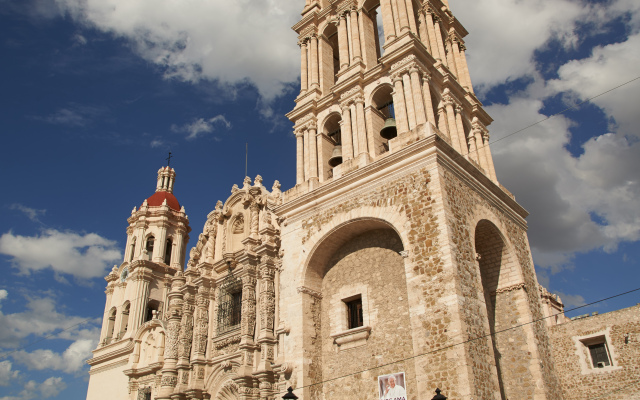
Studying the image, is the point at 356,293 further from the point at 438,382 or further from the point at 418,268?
the point at 438,382

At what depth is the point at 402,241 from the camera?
42.2 feet

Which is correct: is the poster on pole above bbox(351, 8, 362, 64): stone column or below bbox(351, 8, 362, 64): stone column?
below

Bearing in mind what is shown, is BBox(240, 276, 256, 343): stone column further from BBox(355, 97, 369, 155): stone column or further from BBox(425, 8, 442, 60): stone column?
BBox(425, 8, 442, 60): stone column

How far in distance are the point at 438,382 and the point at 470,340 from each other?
3.71 ft

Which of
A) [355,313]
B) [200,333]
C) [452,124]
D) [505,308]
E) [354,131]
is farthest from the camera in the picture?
[200,333]

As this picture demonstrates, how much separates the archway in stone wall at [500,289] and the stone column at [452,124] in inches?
102

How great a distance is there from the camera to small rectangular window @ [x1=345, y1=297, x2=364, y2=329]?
554 inches

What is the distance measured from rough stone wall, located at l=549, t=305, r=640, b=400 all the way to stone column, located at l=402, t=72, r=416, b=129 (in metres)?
7.15

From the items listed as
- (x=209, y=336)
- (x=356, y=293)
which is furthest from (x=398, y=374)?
(x=209, y=336)

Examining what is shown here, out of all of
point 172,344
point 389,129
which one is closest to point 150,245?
point 172,344

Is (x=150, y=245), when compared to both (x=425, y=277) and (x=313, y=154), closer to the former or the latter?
(x=313, y=154)

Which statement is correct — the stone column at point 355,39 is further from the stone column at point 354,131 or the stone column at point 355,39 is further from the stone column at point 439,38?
the stone column at point 439,38

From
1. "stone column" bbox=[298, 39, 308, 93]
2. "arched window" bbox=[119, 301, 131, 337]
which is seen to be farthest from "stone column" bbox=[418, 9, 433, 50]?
"arched window" bbox=[119, 301, 131, 337]

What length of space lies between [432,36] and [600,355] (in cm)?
1115
